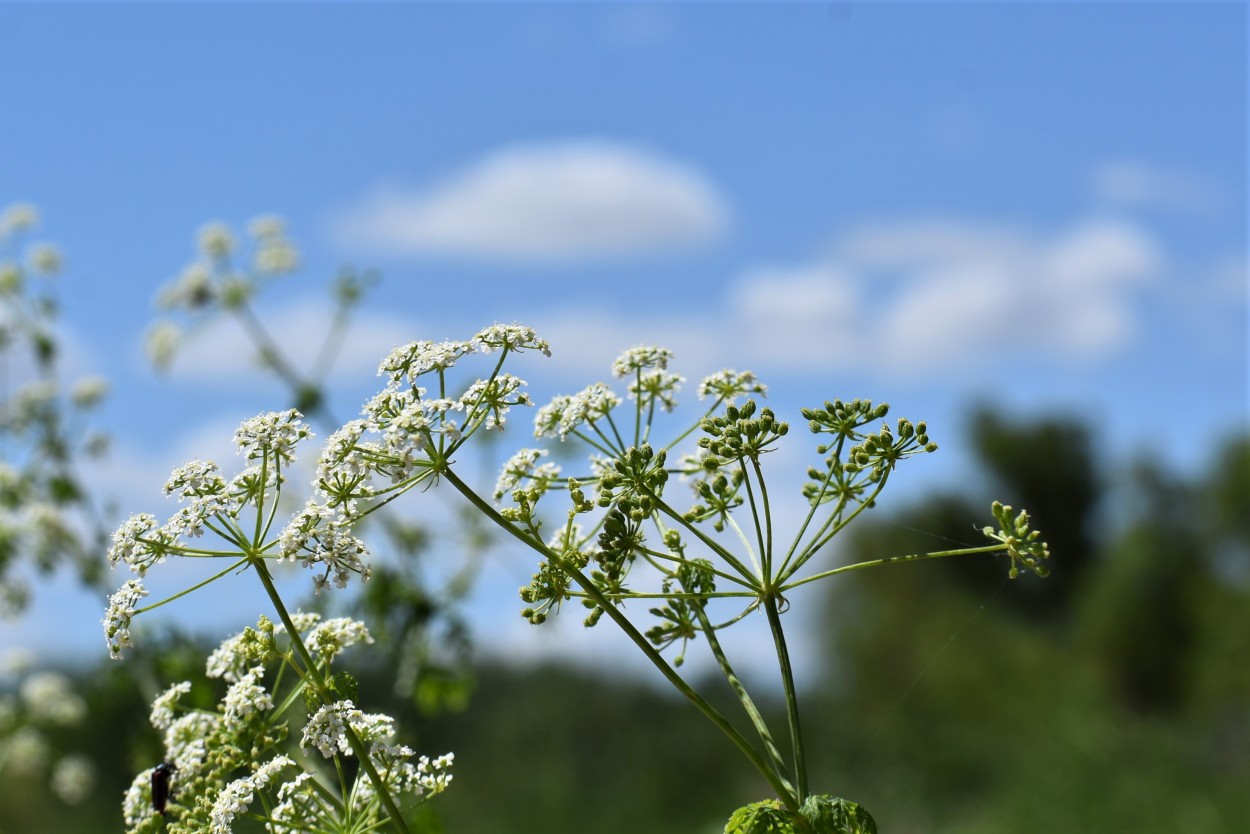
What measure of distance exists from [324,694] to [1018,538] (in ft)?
5.15

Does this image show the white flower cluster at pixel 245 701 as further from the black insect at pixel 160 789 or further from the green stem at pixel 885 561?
the green stem at pixel 885 561

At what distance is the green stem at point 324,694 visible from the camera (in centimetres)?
246

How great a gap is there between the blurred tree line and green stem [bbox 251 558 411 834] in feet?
3.45

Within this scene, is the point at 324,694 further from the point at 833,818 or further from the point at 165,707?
the point at 833,818

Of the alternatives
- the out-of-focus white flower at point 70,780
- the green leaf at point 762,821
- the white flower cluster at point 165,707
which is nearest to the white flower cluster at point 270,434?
the white flower cluster at point 165,707

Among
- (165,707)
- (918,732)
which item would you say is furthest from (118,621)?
(918,732)

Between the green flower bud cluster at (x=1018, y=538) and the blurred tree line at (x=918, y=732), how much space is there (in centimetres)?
11

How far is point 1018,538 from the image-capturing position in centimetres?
296

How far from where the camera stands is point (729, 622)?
9.61 ft

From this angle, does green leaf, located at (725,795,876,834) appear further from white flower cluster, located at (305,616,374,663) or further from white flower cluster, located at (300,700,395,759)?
white flower cluster, located at (305,616,374,663)

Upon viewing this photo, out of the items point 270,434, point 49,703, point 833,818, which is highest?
point 49,703

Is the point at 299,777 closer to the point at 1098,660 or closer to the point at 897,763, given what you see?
the point at 897,763

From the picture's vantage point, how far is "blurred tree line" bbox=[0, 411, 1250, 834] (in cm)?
2145

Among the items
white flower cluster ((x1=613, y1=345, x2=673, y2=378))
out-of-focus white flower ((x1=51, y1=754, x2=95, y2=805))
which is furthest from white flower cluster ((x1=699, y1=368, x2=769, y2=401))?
out-of-focus white flower ((x1=51, y1=754, x2=95, y2=805))
